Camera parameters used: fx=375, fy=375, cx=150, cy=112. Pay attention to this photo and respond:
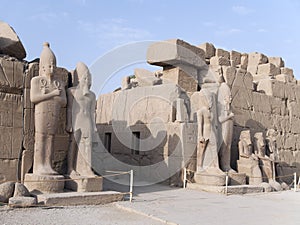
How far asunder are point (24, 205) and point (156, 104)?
5.53 metres

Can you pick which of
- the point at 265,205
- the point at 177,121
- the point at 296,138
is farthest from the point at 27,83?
the point at 296,138

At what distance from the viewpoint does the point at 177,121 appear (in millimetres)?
9773

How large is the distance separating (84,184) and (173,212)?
1724 mm

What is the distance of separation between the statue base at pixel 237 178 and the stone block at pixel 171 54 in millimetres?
3821

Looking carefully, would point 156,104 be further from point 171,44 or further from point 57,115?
point 57,115

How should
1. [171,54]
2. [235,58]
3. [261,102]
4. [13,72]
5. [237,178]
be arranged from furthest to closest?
[235,58] → [261,102] → [171,54] → [237,178] → [13,72]

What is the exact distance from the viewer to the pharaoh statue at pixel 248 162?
10.2 meters

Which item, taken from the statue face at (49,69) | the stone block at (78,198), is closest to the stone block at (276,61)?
the stone block at (78,198)

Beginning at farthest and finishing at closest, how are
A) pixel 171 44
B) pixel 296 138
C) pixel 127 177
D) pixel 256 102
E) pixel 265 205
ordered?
1. pixel 296 138
2. pixel 256 102
3. pixel 171 44
4. pixel 127 177
5. pixel 265 205

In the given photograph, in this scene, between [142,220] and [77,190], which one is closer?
[142,220]

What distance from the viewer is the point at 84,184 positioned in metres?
6.80

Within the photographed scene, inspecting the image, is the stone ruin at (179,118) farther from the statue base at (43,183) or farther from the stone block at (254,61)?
the statue base at (43,183)

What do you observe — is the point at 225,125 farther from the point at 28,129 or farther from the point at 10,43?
the point at 10,43

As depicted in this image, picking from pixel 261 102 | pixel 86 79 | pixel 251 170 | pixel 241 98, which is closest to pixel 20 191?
pixel 86 79
